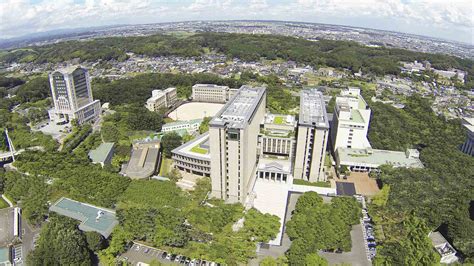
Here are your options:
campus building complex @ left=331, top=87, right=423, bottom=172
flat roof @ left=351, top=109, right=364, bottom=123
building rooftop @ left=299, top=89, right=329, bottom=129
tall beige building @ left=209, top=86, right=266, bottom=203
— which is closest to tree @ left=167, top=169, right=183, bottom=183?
tall beige building @ left=209, top=86, right=266, bottom=203

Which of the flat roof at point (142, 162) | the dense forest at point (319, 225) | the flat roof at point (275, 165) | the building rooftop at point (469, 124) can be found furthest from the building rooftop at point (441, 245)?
the flat roof at point (142, 162)

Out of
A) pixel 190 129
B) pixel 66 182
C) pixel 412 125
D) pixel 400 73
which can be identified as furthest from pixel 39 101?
pixel 400 73

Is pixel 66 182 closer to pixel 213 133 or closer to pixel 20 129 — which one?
pixel 213 133

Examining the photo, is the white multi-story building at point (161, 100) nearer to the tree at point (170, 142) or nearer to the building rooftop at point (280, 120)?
the tree at point (170, 142)

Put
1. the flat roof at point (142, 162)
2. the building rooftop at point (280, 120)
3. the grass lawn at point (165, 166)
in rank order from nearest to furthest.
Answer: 1. the flat roof at point (142, 162)
2. the grass lawn at point (165, 166)
3. the building rooftop at point (280, 120)

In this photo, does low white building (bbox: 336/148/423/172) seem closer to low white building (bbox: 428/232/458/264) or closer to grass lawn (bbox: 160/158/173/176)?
low white building (bbox: 428/232/458/264)

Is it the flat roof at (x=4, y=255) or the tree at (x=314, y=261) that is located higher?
the tree at (x=314, y=261)

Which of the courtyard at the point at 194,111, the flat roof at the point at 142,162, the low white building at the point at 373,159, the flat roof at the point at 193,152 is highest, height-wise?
the flat roof at the point at 193,152

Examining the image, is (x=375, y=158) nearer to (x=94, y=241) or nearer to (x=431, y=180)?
(x=431, y=180)
